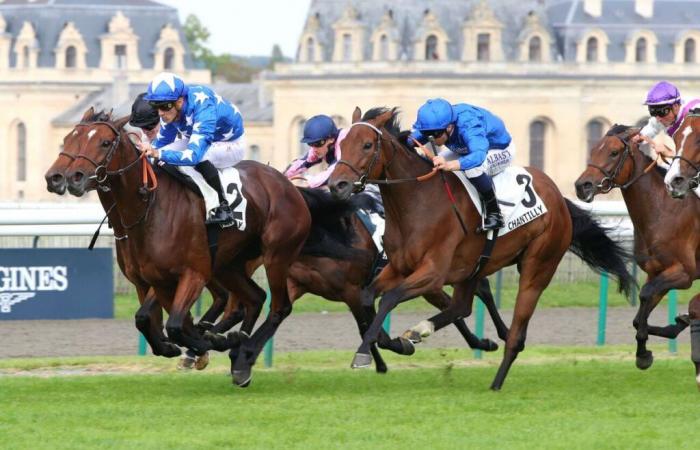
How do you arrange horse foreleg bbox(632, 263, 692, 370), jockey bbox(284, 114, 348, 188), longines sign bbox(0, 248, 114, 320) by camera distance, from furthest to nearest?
1. longines sign bbox(0, 248, 114, 320)
2. jockey bbox(284, 114, 348, 188)
3. horse foreleg bbox(632, 263, 692, 370)

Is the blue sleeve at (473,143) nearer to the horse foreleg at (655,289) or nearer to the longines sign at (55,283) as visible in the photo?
the horse foreleg at (655,289)

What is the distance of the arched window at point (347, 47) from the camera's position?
7193cm

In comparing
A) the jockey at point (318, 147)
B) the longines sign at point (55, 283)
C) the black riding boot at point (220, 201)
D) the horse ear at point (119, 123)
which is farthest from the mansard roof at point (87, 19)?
the horse ear at point (119, 123)

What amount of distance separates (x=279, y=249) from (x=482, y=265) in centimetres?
114

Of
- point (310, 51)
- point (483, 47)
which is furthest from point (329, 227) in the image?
point (310, 51)

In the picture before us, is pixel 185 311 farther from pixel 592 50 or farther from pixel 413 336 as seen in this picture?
pixel 592 50

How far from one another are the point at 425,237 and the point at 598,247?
1.81 metres

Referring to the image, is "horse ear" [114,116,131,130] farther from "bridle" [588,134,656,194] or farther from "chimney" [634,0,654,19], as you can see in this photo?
"chimney" [634,0,654,19]

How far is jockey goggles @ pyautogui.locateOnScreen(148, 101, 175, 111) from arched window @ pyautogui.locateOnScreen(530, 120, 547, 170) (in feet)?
201

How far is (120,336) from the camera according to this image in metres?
15.0

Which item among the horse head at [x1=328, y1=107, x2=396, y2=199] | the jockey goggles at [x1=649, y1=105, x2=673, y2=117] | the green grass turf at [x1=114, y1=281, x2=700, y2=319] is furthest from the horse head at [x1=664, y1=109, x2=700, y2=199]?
the green grass turf at [x1=114, y1=281, x2=700, y2=319]

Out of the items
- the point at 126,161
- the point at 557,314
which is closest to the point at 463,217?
the point at 126,161

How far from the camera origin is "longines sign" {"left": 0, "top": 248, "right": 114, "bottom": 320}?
47.1ft

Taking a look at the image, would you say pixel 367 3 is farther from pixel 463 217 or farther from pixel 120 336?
pixel 463 217
